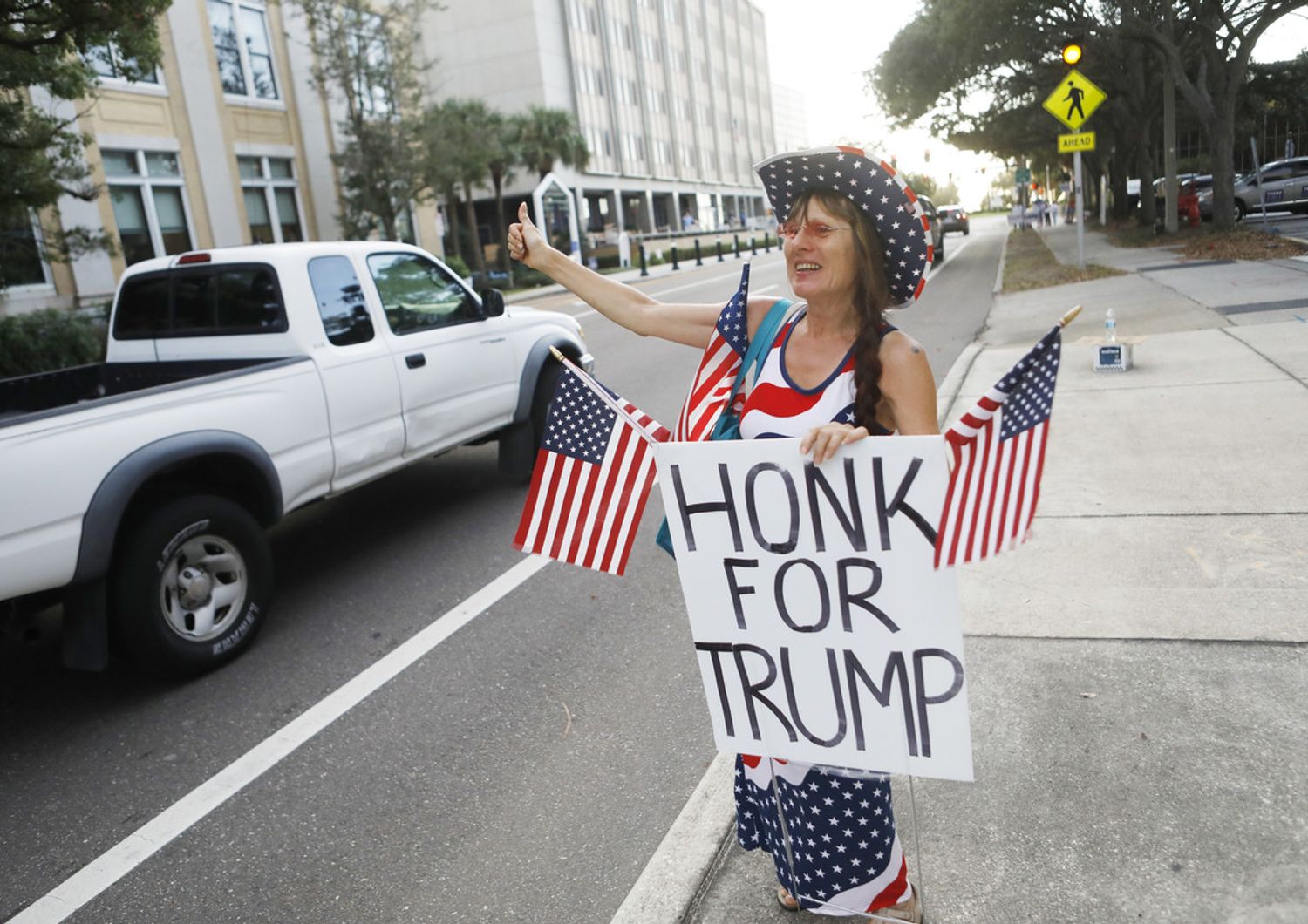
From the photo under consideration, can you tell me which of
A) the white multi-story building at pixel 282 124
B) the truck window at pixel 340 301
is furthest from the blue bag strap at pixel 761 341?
the white multi-story building at pixel 282 124

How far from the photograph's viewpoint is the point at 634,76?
69625mm

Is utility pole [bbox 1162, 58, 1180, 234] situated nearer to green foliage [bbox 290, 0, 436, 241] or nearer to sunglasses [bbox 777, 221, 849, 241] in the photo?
green foliage [bbox 290, 0, 436, 241]

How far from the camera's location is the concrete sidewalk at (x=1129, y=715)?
8.39 ft

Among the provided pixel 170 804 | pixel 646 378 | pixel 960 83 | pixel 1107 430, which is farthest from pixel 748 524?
pixel 960 83

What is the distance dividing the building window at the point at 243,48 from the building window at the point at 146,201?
3.31 meters

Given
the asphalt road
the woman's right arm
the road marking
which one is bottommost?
the asphalt road

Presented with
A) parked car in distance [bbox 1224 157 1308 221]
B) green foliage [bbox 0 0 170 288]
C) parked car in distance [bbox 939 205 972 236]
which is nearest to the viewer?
green foliage [bbox 0 0 170 288]

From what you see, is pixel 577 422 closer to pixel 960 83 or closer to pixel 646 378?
pixel 646 378

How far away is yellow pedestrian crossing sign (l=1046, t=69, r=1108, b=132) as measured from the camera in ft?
49.9

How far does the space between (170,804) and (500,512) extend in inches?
137

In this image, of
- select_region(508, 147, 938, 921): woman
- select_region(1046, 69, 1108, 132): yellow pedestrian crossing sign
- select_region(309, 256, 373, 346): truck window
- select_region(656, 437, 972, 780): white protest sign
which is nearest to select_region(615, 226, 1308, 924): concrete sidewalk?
select_region(508, 147, 938, 921): woman

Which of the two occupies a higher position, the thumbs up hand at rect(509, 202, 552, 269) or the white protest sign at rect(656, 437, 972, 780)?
the thumbs up hand at rect(509, 202, 552, 269)

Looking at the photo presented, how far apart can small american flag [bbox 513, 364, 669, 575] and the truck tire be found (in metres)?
4.38

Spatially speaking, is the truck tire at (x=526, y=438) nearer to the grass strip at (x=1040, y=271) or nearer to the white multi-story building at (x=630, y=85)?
the grass strip at (x=1040, y=271)
